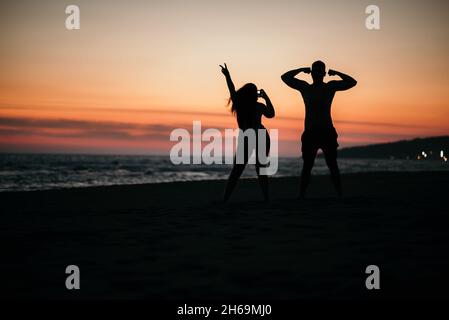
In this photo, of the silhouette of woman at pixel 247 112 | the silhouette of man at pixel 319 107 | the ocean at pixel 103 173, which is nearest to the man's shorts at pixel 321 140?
the silhouette of man at pixel 319 107

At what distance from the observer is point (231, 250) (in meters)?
5.02

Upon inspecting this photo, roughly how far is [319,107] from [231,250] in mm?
4090

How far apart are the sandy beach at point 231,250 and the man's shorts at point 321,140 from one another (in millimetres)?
1020

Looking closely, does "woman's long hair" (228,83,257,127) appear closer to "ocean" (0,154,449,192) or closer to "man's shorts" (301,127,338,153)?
"man's shorts" (301,127,338,153)

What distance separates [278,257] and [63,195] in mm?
8359

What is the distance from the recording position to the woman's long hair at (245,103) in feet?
27.6

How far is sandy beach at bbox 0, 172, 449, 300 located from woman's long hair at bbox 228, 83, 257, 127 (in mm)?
1594

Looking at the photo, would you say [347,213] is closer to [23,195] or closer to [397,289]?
[397,289]

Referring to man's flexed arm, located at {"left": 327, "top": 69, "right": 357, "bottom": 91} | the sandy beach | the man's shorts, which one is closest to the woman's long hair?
the man's shorts

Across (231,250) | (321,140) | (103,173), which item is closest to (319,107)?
(321,140)

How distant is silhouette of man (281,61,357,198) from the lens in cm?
827
